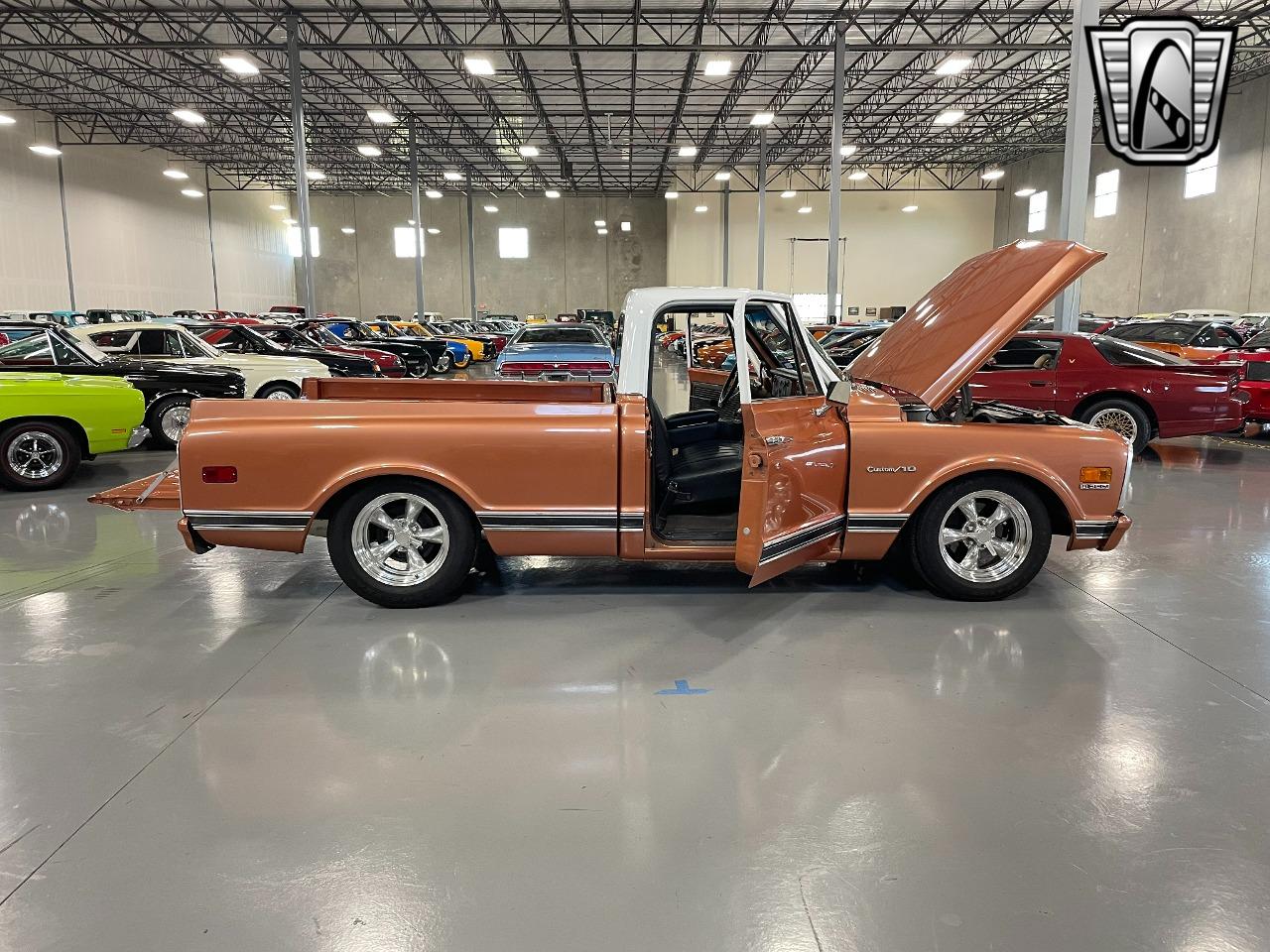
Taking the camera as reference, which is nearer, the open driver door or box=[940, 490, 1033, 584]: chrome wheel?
the open driver door

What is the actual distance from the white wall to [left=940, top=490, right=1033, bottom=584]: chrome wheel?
37897 millimetres

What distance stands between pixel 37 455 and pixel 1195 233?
3119 cm

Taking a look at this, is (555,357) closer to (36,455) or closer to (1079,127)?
(36,455)

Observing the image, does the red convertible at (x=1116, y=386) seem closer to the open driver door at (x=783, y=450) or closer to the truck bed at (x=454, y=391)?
the open driver door at (x=783, y=450)

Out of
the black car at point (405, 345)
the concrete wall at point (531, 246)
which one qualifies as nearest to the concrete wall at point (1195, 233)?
the black car at point (405, 345)

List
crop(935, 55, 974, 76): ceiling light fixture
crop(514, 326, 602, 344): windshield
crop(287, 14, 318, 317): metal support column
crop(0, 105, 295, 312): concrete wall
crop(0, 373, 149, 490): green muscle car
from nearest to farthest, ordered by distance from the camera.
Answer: crop(0, 373, 149, 490): green muscle car → crop(514, 326, 602, 344): windshield → crop(935, 55, 974, 76): ceiling light fixture → crop(287, 14, 318, 317): metal support column → crop(0, 105, 295, 312): concrete wall

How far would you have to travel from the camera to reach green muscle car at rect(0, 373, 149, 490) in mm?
7918

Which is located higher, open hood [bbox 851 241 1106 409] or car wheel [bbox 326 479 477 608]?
open hood [bbox 851 241 1106 409]

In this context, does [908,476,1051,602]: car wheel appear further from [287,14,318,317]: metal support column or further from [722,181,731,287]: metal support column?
[722,181,731,287]: metal support column

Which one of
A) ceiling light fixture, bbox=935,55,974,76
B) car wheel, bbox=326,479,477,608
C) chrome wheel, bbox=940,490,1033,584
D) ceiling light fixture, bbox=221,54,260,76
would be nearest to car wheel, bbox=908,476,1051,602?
chrome wheel, bbox=940,490,1033,584

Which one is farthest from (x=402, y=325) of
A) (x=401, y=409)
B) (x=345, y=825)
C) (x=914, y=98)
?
(x=345, y=825)

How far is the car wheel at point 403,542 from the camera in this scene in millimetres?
4652

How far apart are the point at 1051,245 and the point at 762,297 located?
1.69m

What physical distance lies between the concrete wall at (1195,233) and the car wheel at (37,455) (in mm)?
28690
